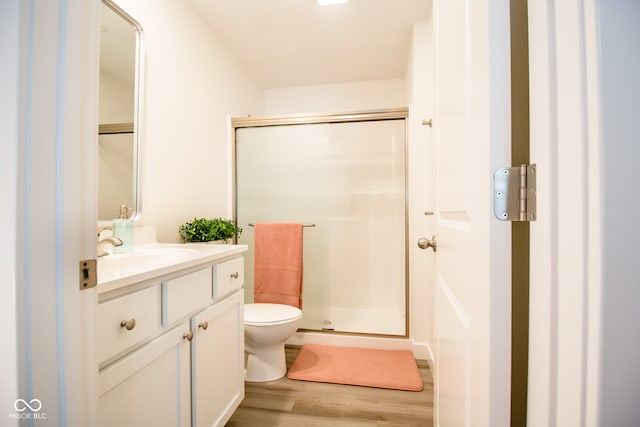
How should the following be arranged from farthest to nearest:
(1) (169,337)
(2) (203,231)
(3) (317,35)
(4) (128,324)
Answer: (3) (317,35)
(2) (203,231)
(1) (169,337)
(4) (128,324)

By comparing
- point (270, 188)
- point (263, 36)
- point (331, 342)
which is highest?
point (263, 36)

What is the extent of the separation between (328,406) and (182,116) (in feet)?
6.23

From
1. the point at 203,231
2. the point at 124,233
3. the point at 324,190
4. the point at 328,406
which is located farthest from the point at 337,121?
the point at 328,406

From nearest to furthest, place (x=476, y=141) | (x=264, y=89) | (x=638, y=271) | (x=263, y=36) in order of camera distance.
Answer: (x=638, y=271), (x=476, y=141), (x=263, y=36), (x=264, y=89)

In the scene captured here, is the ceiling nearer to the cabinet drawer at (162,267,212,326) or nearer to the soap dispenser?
the soap dispenser

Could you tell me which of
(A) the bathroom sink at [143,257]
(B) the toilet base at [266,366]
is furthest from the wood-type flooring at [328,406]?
(A) the bathroom sink at [143,257]

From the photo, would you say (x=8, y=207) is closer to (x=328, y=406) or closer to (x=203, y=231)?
(x=203, y=231)

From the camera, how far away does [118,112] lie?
4.22ft

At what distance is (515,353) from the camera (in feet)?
1.46

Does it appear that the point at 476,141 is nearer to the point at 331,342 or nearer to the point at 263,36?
the point at 331,342

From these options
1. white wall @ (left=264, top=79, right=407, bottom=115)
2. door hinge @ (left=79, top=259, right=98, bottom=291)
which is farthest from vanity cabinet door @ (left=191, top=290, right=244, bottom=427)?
white wall @ (left=264, top=79, right=407, bottom=115)

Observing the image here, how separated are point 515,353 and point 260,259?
75.7 inches

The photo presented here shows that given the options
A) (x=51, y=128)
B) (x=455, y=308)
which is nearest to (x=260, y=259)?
(x=455, y=308)

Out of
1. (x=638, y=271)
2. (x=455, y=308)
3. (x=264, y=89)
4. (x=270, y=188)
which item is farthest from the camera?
(x=264, y=89)
